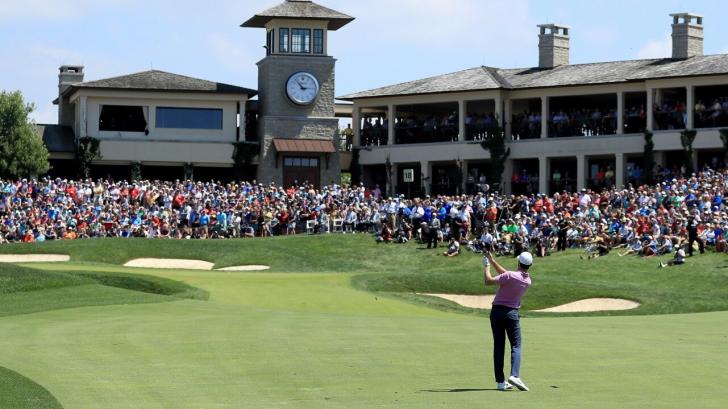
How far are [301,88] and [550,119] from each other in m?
13.6

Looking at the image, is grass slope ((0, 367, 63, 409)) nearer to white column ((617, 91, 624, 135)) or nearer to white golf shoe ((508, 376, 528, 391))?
white golf shoe ((508, 376, 528, 391))

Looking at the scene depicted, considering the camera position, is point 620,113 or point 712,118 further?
point 620,113

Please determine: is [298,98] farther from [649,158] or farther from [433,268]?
[433,268]

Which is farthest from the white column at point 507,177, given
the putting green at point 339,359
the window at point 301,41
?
the putting green at point 339,359

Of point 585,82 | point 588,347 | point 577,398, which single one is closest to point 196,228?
point 585,82

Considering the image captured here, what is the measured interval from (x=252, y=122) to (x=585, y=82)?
1903 centimetres

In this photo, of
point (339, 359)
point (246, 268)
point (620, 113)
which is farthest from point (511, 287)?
point (620, 113)

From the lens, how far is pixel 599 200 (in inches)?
2056

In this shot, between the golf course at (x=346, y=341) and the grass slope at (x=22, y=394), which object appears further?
the golf course at (x=346, y=341)

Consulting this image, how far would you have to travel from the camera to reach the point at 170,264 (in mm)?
52312

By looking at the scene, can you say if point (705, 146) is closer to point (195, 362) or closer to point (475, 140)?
point (475, 140)

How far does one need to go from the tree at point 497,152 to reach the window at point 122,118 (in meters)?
18.4

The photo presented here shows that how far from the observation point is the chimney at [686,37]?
6550 cm

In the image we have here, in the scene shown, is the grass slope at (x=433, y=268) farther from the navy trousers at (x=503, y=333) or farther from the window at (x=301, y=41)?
the navy trousers at (x=503, y=333)
